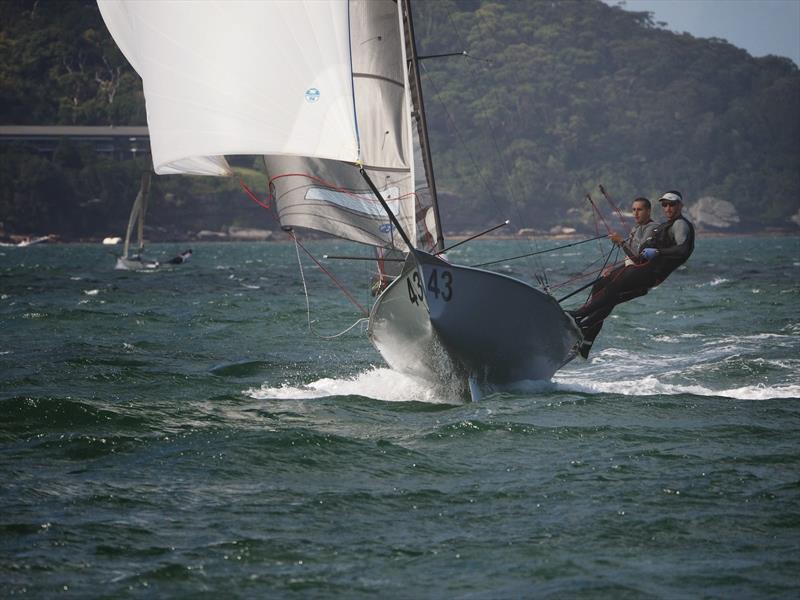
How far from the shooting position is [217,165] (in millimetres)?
14648

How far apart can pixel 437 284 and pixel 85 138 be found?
124m

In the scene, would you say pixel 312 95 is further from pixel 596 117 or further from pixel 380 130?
pixel 596 117

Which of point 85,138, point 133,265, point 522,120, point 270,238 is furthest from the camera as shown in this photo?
point 522,120

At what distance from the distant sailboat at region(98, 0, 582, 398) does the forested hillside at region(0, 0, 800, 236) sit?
3959 inches

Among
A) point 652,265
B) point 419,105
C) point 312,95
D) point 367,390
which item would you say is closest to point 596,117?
point 419,105

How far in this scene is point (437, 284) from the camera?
11781 mm

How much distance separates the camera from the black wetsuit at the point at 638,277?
12.9m

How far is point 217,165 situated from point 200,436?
15.3ft

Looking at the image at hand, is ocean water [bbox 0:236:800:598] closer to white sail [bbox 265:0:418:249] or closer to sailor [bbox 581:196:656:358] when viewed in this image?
sailor [bbox 581:196:656:358]

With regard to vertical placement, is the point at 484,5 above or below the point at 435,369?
above

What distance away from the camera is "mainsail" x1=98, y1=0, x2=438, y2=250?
464 inches

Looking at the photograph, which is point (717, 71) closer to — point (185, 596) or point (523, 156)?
point (523, 156)

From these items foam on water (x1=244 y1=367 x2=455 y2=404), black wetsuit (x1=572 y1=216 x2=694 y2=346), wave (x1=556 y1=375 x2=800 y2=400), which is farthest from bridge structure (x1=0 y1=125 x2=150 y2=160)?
black wetsuit (x1=572 y1=216 x2=694 y2=346)

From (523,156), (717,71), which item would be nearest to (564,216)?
(523,156)
